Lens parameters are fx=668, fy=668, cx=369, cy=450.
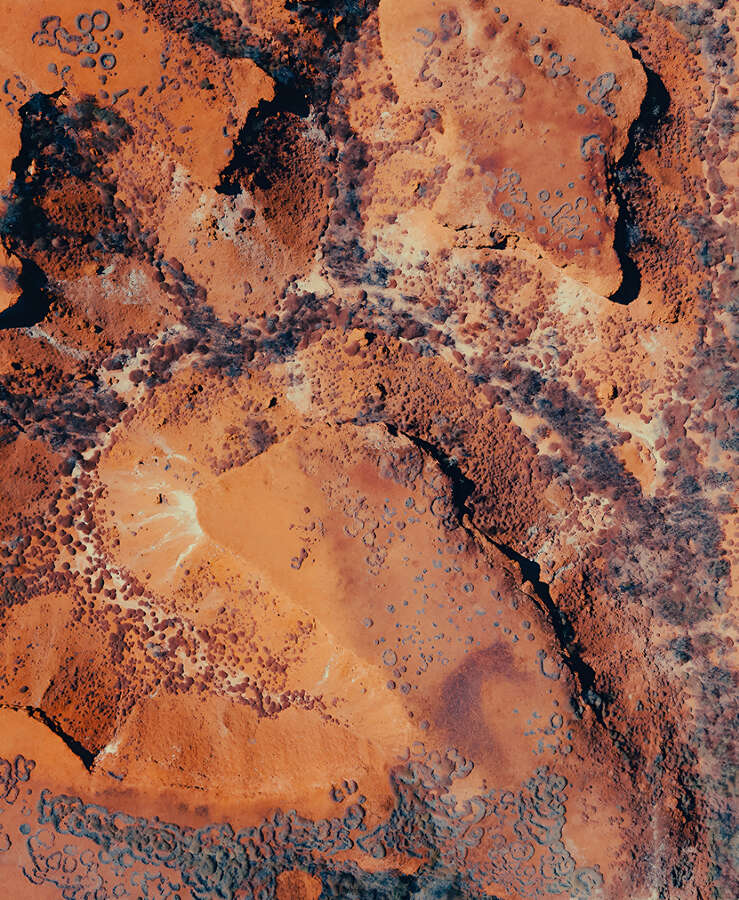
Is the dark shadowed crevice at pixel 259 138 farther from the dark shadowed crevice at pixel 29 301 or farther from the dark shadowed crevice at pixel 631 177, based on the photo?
the dark shadowed crevice at pixel 631 177

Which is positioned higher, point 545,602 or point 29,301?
point 545,602

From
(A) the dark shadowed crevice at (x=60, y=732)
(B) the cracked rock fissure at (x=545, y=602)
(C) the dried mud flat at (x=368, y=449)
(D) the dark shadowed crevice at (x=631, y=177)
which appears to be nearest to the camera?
(C) the dried mud flat at (x=368, y=449)

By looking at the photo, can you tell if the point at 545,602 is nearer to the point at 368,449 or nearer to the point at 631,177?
the point at 368,449

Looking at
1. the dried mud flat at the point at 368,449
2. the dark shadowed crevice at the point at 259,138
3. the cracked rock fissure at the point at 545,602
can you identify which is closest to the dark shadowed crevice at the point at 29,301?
the dried mud flat at the point at 368,449

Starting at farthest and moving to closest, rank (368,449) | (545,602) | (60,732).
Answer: (545,602) < (60,732) < (368,449)

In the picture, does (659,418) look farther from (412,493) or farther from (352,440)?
(352,440)

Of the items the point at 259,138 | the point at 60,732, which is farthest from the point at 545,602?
the point at 259,138

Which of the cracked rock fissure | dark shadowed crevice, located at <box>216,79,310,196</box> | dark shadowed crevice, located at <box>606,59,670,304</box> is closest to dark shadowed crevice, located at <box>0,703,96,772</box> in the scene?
the cracked rock fissure

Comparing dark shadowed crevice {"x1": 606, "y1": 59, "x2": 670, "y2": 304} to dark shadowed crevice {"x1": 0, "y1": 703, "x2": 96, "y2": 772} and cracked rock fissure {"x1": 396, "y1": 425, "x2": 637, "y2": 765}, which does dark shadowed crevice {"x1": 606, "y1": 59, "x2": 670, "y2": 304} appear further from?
dark shadowed crevice {"x1": 0, "y1": 703, "x2": 96, "y2": 772}

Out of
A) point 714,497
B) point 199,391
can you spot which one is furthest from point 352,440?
point 714,497
